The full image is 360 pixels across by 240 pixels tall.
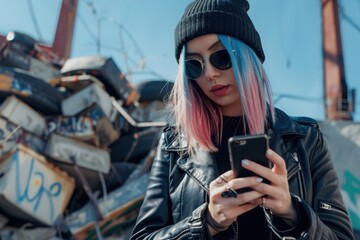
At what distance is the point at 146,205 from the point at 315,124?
54 cm

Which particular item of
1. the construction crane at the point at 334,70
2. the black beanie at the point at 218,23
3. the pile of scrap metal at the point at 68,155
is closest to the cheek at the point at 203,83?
the black beanie at the point at 218,23

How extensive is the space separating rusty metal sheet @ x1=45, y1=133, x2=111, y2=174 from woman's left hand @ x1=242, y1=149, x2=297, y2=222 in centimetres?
321

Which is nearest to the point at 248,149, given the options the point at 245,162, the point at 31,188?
the point at 245,162

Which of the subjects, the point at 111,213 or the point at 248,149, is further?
the point at 111,213

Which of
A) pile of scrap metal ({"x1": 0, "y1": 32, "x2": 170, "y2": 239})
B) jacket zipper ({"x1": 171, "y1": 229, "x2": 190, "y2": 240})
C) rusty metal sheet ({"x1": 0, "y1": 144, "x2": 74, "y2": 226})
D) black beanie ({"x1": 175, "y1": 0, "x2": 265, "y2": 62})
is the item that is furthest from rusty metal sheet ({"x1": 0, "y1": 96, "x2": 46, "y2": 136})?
jacket zipper ({"x1": 171, "y1": 229, "x2": 190, "y2": 240})

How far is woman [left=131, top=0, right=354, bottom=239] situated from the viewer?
88 centimetres

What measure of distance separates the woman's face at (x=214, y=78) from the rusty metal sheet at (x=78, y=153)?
286cm

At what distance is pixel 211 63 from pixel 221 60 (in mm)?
29

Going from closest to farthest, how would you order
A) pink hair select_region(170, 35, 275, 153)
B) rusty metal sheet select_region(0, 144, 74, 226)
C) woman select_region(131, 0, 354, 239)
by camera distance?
woman select_region(131, 0, 354, 239) < pink hair select_region(170, 35, 275, 153) < rusty metal sheet select_region(0, 144, 74, 226)

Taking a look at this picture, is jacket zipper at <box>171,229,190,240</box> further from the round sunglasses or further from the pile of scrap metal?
the pile of scrap metal

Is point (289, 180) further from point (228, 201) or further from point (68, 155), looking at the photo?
point (68, 155)

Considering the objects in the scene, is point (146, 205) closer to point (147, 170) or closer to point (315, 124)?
point (315, 124)

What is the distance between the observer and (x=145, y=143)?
4688mm

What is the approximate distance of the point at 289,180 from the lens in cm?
100
